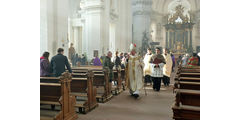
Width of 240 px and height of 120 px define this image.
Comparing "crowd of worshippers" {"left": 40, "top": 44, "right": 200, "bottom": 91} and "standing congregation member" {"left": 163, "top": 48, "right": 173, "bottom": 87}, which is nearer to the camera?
"crowd of worshippers" {"left": 40, "top": 44, "right": 200, "bottom": 91}

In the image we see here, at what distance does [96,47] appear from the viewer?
13.3m

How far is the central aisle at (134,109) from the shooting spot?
4.43 metres

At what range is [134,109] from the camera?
5.07m

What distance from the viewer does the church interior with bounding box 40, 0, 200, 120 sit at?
162 inches

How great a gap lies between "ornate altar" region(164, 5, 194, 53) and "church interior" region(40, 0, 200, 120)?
27 centimetres

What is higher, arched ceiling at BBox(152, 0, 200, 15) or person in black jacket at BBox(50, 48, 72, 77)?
arched ceiling at BBox(152, 0, 200, 15)

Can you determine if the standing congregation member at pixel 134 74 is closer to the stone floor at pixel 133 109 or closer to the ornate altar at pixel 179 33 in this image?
the stone floor at pixel 133 109

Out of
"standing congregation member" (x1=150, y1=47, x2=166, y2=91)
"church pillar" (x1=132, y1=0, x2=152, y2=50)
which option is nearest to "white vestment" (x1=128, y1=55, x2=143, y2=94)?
"standing congregation member" (x1=150, y1=47, x2=166, y2=91)

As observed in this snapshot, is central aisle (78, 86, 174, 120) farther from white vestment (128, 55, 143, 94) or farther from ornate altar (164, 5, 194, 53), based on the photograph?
Result: ornate altar (164, 5, 194, 53)

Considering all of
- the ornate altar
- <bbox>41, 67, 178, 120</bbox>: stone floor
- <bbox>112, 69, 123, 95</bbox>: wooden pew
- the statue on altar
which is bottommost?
<bbox>41, 67, 178, 120</bbox>: stone floor
